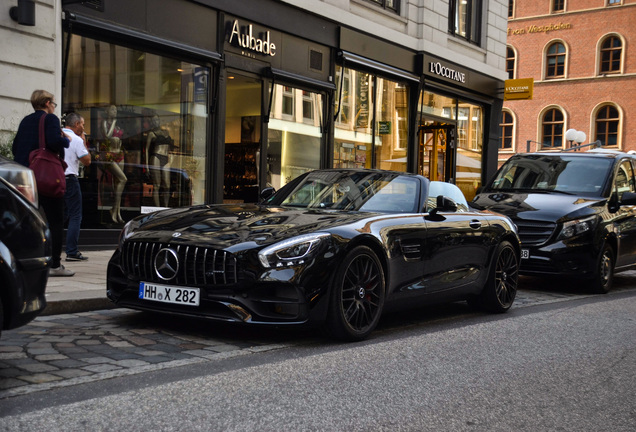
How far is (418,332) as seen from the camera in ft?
21.3

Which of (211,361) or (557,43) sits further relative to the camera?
(557,43)

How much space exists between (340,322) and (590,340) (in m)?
2.31

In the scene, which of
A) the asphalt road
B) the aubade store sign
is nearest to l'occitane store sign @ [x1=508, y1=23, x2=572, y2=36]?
the aubade store sign

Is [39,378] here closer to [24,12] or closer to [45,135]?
[45,135]

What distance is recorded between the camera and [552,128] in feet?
178

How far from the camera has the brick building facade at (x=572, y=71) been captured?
51.2m

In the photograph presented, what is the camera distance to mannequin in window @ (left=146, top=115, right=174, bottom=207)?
12.6 meters

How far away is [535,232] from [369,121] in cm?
865

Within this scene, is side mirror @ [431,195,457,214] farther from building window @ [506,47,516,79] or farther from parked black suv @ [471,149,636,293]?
building window @ [506,47,516,79]

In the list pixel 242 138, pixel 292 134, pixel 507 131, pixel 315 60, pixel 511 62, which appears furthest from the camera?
pixel 511 62

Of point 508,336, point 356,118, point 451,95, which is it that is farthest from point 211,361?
point 451,95

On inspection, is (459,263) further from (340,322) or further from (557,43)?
(557,43)

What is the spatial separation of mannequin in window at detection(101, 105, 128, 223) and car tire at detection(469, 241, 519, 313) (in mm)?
6219

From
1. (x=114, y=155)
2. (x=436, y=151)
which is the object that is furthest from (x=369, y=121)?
(x=114, y=155)
